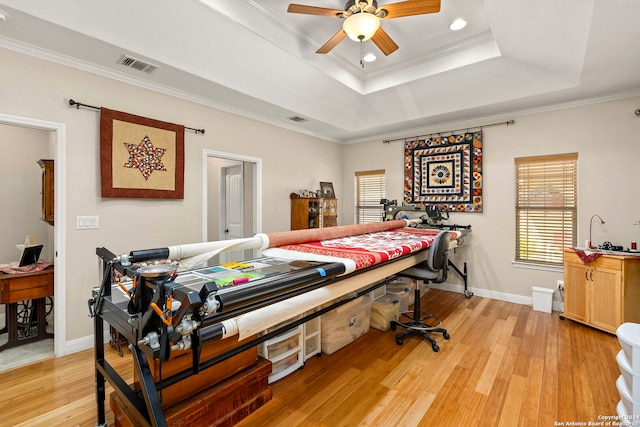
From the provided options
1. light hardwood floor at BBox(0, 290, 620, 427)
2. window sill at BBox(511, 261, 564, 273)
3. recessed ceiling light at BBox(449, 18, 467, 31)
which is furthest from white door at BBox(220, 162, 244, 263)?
window sill at BBox(511, 261, 564, 273)

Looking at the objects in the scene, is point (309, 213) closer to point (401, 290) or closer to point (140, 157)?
point (401, 290)

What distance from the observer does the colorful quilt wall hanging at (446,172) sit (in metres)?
4.44

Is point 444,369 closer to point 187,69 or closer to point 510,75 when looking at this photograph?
point 510,75

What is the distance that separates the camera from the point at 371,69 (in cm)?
402

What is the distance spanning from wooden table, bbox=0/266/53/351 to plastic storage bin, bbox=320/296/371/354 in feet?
8.90

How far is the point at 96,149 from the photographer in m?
2.83

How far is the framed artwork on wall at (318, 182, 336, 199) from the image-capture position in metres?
5.21

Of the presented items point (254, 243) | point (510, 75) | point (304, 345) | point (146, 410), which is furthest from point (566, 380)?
point (510, 75)

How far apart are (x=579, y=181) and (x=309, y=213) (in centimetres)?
366

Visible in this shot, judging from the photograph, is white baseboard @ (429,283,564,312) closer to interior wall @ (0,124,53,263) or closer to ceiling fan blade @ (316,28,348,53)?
ceiling fan blade @ (316,28,348,53)

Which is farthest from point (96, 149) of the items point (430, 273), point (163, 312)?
point (430, 273)

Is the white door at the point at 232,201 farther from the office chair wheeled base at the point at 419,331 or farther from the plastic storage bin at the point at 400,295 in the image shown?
the office chair wheeled base at the point at 419,331

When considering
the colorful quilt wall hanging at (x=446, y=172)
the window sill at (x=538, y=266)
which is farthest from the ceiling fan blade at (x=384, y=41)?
the window sill at (x=538, y=266)

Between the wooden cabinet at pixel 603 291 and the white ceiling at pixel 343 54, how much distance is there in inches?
77.8
